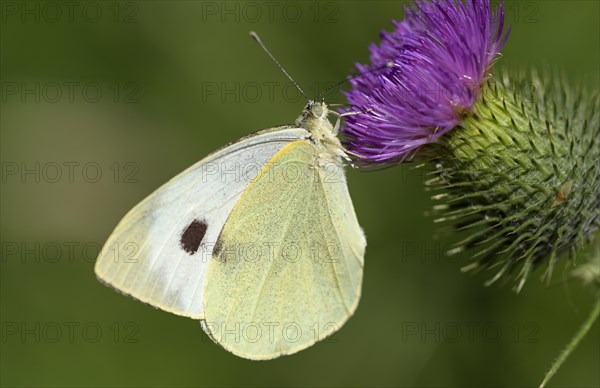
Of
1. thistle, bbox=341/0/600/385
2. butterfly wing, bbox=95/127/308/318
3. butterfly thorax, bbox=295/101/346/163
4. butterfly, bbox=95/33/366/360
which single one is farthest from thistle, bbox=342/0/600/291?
butterfly wing, bbox=95/127/308/318

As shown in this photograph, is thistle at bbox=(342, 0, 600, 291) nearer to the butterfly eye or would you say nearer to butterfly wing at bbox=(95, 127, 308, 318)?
the butterfly eye

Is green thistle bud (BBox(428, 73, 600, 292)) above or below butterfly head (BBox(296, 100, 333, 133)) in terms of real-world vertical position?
below

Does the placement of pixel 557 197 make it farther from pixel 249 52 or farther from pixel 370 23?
pixel 249 52

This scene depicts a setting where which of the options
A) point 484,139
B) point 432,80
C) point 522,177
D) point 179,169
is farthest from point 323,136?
point 179,169

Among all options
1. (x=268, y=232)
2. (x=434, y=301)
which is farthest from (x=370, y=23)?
(x=268, y=232)

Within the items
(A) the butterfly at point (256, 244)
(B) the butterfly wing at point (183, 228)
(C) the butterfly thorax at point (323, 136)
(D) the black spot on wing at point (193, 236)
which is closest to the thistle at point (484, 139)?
(C) the butterfly thorax at point (323, 136)

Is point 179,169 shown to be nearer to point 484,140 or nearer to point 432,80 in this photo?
point 432,80

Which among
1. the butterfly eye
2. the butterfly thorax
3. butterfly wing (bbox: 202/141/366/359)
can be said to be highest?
the butterfly eye
